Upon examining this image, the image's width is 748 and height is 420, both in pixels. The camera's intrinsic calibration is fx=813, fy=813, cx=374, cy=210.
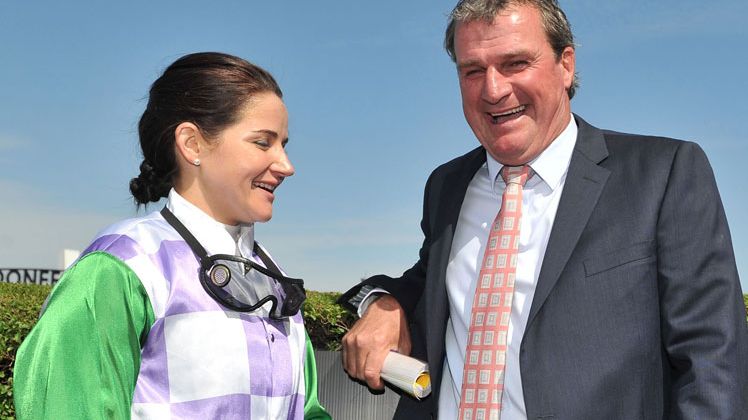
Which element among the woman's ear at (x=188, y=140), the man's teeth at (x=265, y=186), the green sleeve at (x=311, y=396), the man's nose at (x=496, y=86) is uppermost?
the man's nose at (x=496, y=86)

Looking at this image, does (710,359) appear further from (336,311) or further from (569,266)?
(336,311)

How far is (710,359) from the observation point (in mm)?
2533

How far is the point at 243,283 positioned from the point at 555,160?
1226 millimetres

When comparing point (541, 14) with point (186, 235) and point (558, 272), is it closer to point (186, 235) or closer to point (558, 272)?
point (558, 272)

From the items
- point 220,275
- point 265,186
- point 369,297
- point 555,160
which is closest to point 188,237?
point 220,275

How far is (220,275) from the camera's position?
2.64m

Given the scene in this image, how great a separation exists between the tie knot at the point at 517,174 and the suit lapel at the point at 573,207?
6.7 inches

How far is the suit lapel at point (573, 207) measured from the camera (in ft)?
8.91

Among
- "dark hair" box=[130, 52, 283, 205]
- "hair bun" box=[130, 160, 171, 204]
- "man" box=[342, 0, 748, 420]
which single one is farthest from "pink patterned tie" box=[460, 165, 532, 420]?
"hair bun" box=[130, 160, 171, 204]

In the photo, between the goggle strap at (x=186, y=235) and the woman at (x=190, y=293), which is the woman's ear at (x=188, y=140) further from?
the goggle strap at (x=186, y=235)

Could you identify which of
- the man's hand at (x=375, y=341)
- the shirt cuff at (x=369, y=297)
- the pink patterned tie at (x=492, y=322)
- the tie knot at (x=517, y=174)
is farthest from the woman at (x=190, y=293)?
the tie knot at (x=517, y=174)

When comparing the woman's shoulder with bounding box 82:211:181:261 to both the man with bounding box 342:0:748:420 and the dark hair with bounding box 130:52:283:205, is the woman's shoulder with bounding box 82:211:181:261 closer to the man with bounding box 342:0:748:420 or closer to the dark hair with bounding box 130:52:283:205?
the dark hair with bounding box 130:52:283:205

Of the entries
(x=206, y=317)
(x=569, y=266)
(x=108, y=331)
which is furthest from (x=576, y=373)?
(x=108, y=331)

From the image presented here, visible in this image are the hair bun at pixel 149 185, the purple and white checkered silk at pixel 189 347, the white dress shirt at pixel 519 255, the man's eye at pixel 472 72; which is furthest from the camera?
the man's eye at pixel 472 72
